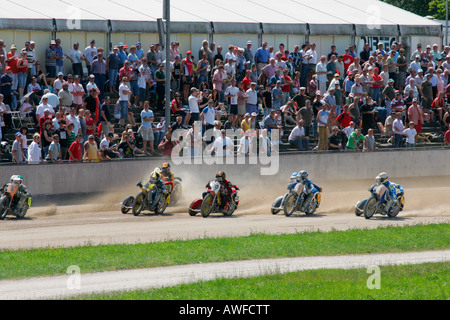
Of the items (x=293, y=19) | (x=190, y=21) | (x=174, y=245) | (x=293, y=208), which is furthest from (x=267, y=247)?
(x=293, y=19)

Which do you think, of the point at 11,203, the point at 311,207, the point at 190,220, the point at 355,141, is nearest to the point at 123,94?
the point at 190,220

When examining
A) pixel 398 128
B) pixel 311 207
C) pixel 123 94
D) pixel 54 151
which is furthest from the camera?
pixel 398 128

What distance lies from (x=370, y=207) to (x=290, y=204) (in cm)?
215

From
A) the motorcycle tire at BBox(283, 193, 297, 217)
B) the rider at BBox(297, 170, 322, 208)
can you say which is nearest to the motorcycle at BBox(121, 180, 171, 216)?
the motorcycle tire at BBox(283, 193, 297, 217)

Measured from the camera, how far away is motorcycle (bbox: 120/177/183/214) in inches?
910

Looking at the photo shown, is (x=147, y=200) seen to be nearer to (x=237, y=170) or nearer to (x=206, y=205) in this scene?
(x=206, y=205)

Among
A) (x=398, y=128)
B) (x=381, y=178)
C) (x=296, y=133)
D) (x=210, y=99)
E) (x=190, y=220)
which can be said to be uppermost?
(x=210, y=99)

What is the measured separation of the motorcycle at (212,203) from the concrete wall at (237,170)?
322cm

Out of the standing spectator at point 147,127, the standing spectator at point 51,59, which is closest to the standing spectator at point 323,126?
the standing spectator at point 147,127

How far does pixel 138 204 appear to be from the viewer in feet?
74.8

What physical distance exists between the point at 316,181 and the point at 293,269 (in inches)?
535

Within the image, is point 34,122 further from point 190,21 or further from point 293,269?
point 293,269

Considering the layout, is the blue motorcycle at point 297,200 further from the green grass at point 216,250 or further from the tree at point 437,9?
the tree at point 437,9

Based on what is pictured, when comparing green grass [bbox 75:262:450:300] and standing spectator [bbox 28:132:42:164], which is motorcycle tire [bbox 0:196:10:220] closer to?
standing spectator [bbox 28:132:42:164]
